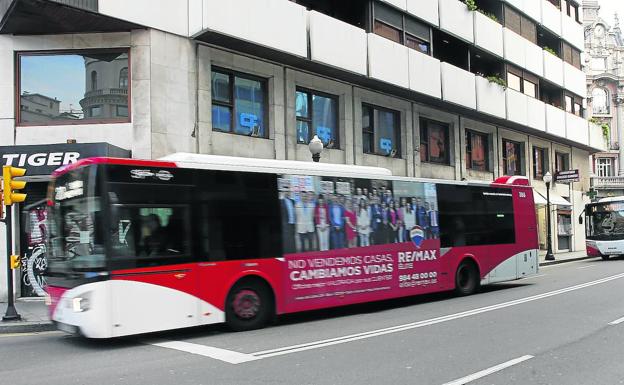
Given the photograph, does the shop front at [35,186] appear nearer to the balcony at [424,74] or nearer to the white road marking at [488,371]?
the white road marking at [488,371]

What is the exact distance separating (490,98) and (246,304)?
2017 cm

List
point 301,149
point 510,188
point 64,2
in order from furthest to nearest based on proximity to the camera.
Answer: point 301,149 < point 510,188 < point 64,2

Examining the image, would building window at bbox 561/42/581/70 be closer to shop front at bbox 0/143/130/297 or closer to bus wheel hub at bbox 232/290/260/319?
shop front at bbox 0/143/130/297

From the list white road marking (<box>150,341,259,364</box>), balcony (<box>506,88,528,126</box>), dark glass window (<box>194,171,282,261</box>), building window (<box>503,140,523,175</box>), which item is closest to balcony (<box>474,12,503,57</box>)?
balcony (<box>506,88,528,126</box>)

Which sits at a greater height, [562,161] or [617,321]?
[562,161]

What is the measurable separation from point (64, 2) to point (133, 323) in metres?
8.53

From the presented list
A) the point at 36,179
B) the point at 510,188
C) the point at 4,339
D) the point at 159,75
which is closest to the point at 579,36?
the point at 510,188

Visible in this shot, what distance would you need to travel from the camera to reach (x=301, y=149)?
60.8 feet

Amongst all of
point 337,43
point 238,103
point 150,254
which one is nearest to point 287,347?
point 150,254

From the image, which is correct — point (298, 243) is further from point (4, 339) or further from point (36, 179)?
point (36, 179)

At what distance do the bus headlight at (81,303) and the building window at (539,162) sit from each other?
29800 millimetres

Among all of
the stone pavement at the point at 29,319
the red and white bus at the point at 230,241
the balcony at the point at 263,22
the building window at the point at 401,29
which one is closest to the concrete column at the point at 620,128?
the building window at the point at 401,29

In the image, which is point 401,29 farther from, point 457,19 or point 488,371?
point 488,371

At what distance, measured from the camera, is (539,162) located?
3431cm
